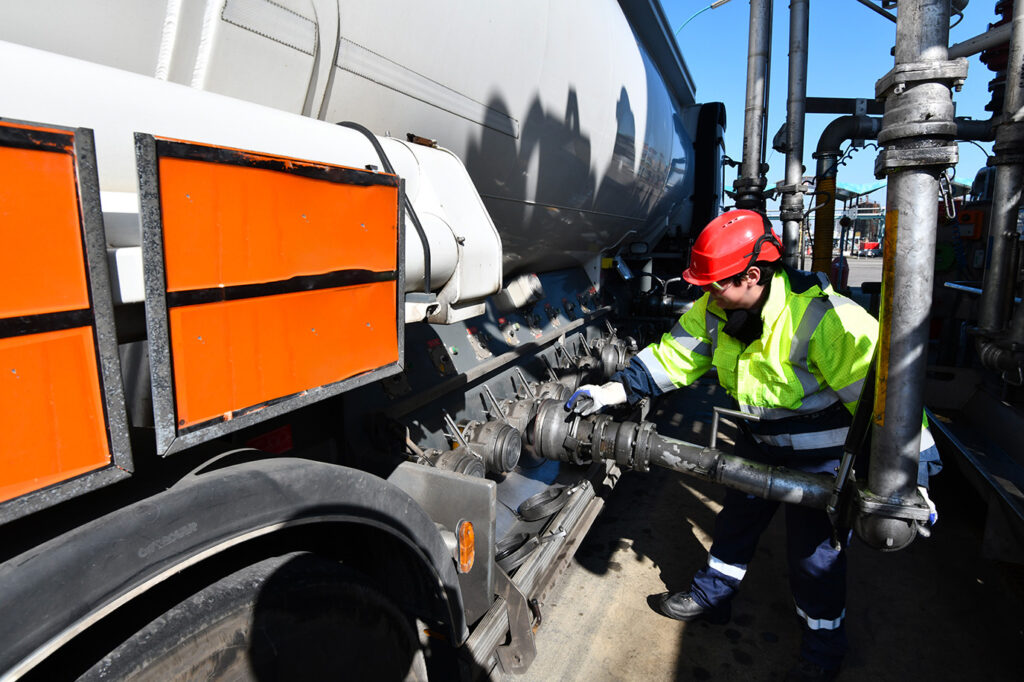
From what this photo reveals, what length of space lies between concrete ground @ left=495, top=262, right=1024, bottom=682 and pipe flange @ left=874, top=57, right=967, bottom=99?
6.97 ft

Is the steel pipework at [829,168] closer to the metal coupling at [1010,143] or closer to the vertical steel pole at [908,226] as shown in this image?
the metal coupling at [1010,143]

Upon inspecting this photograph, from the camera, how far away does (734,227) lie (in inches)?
80.7

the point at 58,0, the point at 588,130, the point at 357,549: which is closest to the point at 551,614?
the point at 357,549

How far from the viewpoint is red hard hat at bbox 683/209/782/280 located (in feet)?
6.56

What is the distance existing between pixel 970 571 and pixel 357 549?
10.6ft

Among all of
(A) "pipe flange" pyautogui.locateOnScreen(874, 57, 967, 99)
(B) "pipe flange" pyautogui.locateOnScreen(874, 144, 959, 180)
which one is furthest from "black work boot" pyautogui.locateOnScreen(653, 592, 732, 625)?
(A) "pipe flange" pyautogui.locateOnScreen(874, 57, 967, 99)

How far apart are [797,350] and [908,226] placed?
2.34 feet

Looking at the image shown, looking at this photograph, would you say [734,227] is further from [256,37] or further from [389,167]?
[256,37]

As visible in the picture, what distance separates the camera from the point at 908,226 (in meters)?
1.34

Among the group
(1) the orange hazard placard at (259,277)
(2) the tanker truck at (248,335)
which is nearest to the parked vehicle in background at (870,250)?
(2) the tanker truck at (248,335)

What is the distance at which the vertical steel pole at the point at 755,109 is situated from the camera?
4402mm

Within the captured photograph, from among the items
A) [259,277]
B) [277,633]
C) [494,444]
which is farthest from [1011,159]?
[277,633]

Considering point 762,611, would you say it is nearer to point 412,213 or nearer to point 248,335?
point 412,213

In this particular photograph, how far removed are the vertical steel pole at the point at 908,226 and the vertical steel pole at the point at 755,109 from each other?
355 cm
